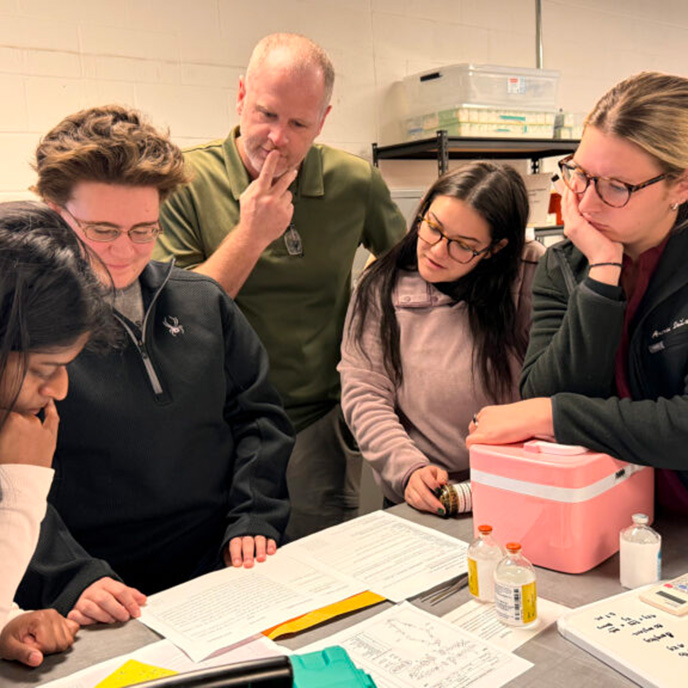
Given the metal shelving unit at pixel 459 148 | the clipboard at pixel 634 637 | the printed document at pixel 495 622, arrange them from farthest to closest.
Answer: the metal shelving unit at pixel 459 148
the printed document at pixel 495 622
the clipboard at pixel 634 637

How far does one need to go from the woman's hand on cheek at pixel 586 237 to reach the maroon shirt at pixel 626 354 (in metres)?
0.06

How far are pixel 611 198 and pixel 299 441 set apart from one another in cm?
110

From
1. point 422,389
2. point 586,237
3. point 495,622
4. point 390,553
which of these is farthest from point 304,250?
point 495,622

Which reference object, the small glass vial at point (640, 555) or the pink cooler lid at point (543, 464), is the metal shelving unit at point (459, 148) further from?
the small glass vial at point (640, 555)

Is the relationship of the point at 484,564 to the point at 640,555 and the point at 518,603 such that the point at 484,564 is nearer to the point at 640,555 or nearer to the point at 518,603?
the point at 518,603

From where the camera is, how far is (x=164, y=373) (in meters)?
1.30

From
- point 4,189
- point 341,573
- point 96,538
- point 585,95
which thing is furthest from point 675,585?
point 585,95

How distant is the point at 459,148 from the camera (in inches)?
115

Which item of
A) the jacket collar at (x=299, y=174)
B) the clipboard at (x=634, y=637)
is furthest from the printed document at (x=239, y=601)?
the jacket collar at (x=299, y=174)

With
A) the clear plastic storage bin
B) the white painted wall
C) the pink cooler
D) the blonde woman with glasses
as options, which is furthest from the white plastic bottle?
the clear plastic storage bin

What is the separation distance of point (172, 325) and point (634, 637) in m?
0.94

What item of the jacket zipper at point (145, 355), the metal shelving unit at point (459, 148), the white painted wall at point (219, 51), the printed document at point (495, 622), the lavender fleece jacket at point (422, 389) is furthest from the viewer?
the metal shelving unit at point (459, 148)

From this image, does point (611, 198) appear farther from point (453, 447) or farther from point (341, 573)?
point (341, 573)

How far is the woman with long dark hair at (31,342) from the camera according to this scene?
561 millimetres
